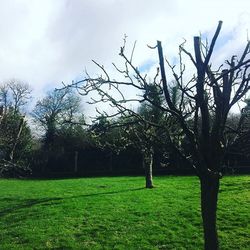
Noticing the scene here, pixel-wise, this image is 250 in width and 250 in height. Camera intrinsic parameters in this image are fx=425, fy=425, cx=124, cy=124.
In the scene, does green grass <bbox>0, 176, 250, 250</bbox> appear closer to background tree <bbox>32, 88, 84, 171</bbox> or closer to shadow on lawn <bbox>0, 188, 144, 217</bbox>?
shadow on lawn <bbox>0, 188, 144, 217</bbox>

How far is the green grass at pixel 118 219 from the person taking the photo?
14.7 meters

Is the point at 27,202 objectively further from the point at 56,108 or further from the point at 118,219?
the point at 56,108

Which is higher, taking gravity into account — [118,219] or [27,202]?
[27,202]

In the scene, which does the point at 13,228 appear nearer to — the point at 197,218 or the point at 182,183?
the point at 197,218

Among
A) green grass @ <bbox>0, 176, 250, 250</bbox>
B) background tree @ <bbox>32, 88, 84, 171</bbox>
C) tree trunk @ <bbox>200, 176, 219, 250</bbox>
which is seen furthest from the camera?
background tree @ <bbox>32, 88, 84, 171</bbox>

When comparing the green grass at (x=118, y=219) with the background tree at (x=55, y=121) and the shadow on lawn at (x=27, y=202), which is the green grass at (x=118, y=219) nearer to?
the shadow on lawn at (x=27, y=202)

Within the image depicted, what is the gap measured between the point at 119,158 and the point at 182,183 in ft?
53.3

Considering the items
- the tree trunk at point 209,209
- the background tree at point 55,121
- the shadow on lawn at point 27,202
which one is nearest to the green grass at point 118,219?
the shadow on lawn at point 27,202

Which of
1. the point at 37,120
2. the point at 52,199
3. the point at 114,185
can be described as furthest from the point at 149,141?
the point at 37,120

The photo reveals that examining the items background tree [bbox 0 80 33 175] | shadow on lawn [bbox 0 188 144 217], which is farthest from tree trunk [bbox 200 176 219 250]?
shadow on lawn [bbox 0 188 144 217]

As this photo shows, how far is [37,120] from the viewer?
59250 mm

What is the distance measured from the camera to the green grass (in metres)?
14.7

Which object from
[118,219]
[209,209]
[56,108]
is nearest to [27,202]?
[118,219]

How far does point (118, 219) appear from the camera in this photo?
17.3m
